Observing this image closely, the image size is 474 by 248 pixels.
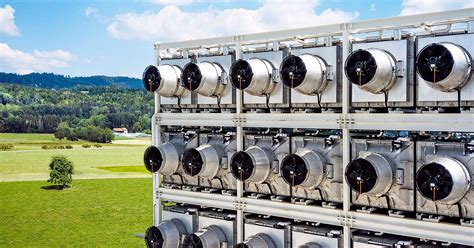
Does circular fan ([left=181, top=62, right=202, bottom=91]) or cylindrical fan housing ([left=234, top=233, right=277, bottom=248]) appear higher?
circular fan ([left=181, top=62, right=202, bottom=91])

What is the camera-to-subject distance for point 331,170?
498cm

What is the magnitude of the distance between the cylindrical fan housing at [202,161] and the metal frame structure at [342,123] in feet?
0.84

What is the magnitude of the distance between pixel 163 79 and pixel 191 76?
0.41 metres

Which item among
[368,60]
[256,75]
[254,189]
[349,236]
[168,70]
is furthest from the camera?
[168,70]

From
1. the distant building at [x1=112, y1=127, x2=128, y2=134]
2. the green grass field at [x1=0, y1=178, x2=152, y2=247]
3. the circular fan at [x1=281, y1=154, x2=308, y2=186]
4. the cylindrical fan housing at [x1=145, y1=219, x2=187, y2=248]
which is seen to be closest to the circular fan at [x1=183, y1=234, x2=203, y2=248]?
the cylindrical fan housing at [x1=145, y1=219, x2=187, y2=248]

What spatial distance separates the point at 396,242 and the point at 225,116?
2.00 metres

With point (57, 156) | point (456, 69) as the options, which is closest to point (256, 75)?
point (456, 69)

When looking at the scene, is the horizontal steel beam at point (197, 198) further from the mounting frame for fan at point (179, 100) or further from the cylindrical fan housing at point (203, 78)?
the cylindrical fan housing at point (203, 78)

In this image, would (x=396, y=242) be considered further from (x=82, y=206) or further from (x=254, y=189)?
(x=82, y=206)

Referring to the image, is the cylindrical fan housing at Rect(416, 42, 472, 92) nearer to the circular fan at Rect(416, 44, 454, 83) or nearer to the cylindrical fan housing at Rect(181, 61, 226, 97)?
the circular fan at Rect(416, 44, 454, 83)

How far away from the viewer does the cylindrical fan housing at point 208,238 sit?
570 cm

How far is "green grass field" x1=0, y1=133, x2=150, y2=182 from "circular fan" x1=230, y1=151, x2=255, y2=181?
783cm

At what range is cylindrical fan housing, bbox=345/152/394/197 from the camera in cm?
449

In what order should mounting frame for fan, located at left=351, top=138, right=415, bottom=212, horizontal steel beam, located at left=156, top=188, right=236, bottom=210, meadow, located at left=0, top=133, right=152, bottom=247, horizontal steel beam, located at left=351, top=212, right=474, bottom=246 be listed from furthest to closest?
1. meadow, located at left=0, top=133, right=152, bottom=247
2. horizontal steel beam, located at left=156, top=188, right=236, bottom=210
3. mounting frame for fan, located at left=351, top=138, right=415, bottom=212
4. horizontal steel beam, located at left=351, top=212, right=474, bottom=246
